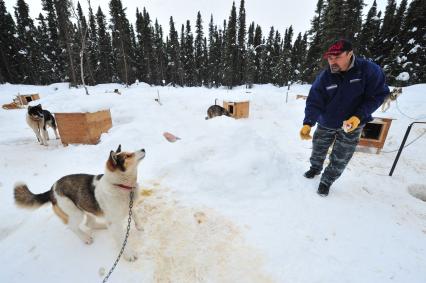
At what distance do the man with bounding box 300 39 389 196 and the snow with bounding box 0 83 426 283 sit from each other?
0.73m

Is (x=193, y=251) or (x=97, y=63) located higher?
(x=97, y=63)

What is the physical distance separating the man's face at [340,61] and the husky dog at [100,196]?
279cm

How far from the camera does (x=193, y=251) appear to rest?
7.43 feet

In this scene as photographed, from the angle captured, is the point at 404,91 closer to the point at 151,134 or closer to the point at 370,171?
the point at 370,171

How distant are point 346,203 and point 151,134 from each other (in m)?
5.07

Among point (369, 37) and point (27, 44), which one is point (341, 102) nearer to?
point (369, 37)

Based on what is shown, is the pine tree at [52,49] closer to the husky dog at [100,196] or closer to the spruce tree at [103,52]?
the spruce tree at [103,52]

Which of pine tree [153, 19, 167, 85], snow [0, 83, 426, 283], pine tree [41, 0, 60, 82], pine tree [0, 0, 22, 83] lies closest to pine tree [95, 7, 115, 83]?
pine tree [41, 0, 60, 82]

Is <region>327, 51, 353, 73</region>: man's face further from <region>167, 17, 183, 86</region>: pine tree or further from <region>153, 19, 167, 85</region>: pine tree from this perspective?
<region>167, 17, 183, 86</region>: pine tree

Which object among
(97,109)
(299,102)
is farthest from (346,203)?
(299,102)

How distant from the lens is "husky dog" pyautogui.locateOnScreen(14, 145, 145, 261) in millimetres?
2064

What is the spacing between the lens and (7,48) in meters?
29.7

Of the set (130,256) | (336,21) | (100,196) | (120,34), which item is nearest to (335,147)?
(130,256)

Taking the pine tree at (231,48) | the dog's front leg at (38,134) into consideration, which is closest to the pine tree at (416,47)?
the pine tree at (231,48)
